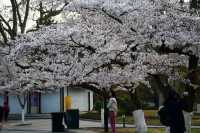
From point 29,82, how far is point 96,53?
24.5ft

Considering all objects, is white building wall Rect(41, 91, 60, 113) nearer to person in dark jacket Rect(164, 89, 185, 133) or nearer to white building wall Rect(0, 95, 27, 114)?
white building wall Rect(0, 95, 27, 114)

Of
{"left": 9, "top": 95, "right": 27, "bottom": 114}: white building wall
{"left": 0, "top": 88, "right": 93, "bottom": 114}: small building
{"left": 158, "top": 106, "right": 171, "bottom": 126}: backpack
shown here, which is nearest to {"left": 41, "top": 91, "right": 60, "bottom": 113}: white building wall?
{"left": 0, "top": 88, "right": 93, "bottom": 114}: small building

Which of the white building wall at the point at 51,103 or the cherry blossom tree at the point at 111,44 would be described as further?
the white building wall at the point at 51,103

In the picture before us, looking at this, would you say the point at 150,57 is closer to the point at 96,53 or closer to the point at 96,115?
the point at 96,53

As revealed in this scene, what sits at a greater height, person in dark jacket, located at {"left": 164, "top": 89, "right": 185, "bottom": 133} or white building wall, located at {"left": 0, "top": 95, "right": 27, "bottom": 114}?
person in dark jacket, located at {"left": 164, "top": 89, "right": 185, "bottom": 133}

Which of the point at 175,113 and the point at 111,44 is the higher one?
the point at 111,44

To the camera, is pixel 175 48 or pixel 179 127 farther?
pixel 175 48

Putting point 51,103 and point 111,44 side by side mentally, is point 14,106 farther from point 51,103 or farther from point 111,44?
point 111,44

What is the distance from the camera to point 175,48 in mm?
16531

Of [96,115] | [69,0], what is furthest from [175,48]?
[96,115]

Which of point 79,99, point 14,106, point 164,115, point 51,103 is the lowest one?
point 14,106

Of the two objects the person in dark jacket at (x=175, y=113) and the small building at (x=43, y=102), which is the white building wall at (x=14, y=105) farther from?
the person in dark jacket at (x=175, y=113)

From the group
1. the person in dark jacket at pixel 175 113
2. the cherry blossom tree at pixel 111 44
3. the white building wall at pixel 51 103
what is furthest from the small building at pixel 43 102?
the person in dark jacket at pixel 175 113

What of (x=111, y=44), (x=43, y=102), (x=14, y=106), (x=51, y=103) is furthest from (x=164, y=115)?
(x=14, y=106)
